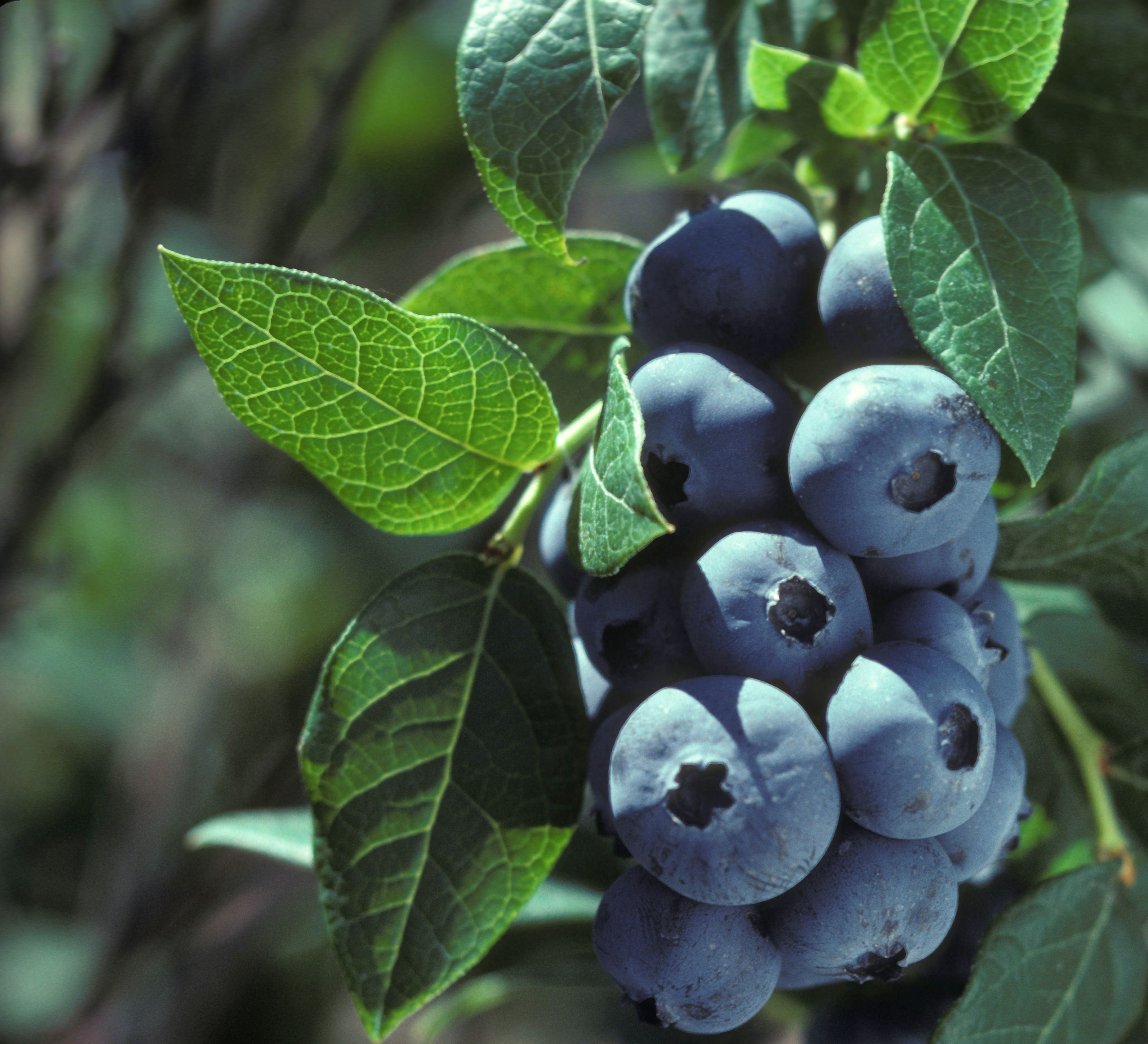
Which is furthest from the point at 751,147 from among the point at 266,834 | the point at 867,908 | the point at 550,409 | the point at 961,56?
the point at 266,834

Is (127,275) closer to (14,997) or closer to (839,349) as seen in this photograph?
(839,349)

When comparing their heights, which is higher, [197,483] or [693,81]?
[693,81]

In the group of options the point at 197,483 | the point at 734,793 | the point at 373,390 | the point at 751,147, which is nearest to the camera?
the point at 734,793

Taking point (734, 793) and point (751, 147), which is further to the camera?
point (751, 147)

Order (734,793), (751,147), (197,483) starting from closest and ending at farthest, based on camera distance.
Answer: (734,793), (751,147), (197,483)

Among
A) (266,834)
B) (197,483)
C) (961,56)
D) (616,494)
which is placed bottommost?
(197,483)

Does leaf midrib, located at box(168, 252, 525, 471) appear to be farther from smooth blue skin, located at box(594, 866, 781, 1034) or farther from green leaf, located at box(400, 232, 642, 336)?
smooth blue skin, located at box(594, 866, 781, 1034)

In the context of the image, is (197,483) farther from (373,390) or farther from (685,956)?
(685,956)

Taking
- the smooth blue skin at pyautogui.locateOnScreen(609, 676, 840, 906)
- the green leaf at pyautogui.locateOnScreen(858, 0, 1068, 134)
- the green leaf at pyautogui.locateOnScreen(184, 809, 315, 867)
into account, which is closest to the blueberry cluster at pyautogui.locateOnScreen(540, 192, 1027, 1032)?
the smooth blue skin at pyautogui.locateOnScreen(609, 676, 840, 906)

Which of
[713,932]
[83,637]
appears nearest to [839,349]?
[713,932]
